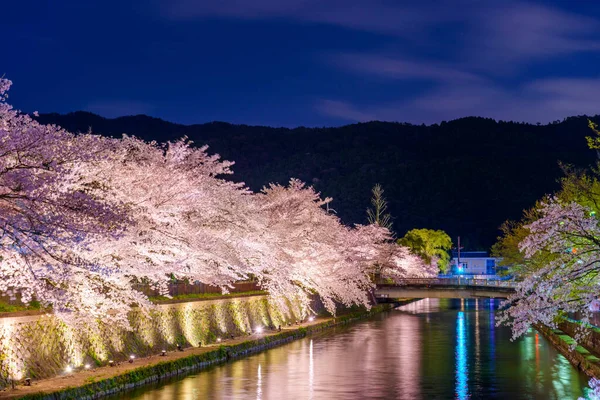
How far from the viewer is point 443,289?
79.1 metres

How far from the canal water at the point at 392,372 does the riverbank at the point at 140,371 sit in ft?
1.72

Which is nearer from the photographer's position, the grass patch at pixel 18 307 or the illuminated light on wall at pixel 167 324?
the grass patch at pixel 18 307

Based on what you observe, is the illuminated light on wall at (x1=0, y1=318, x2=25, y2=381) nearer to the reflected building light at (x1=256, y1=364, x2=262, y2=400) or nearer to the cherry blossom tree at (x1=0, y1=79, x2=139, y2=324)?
the cherry blossom tree at (x1=0, y1=79, x2=139, y2=324)

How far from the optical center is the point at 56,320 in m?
25.6

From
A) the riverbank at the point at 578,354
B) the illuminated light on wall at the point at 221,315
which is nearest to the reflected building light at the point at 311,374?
the illuminated light on wall at the point at 221,315

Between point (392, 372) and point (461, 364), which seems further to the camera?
point (461, 364)

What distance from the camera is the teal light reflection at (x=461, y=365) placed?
97.2ft

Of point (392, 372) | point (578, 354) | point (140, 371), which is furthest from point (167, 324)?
point (578, 354)

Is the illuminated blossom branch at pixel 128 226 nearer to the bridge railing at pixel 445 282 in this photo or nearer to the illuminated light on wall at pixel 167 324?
the illuminated light on wall at pixel 167 324

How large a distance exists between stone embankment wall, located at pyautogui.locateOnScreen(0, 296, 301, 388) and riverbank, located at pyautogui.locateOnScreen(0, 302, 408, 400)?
504 mm

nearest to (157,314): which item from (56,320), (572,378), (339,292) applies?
(56,320)

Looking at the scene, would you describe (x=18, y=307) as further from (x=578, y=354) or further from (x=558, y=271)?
(x=578, y=354)

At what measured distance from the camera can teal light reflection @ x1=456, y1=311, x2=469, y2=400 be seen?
2963cm

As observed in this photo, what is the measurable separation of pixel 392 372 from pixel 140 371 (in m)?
12.0
